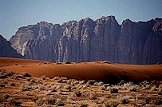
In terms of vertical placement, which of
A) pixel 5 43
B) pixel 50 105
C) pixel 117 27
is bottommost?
pixel 50 105

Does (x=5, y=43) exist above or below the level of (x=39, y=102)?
above

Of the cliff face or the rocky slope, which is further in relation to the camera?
the cliff face

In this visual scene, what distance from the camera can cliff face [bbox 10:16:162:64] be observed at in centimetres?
12838

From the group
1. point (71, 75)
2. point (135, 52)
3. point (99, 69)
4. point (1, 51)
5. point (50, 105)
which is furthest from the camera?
point (135, 52)

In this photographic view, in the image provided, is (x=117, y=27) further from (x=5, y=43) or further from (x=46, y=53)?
(x=5, y=43)

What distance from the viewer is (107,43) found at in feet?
430

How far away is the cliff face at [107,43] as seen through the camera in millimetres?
128375

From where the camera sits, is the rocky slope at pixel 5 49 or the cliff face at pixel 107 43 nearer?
the rocky slope at pixel 5 49

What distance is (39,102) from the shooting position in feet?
49.2

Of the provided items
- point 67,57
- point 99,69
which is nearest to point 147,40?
point 67,57

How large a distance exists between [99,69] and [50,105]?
2411 centimetres

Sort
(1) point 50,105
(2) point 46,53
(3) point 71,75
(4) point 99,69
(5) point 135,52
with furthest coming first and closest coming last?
(2) point 46,53, (5) point 135,52, (4) point 99,69, (3) point 71,75, (1) point 50,105

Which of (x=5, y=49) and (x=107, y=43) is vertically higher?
(x=107, y=43)

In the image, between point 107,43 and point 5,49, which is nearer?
point 5,49
